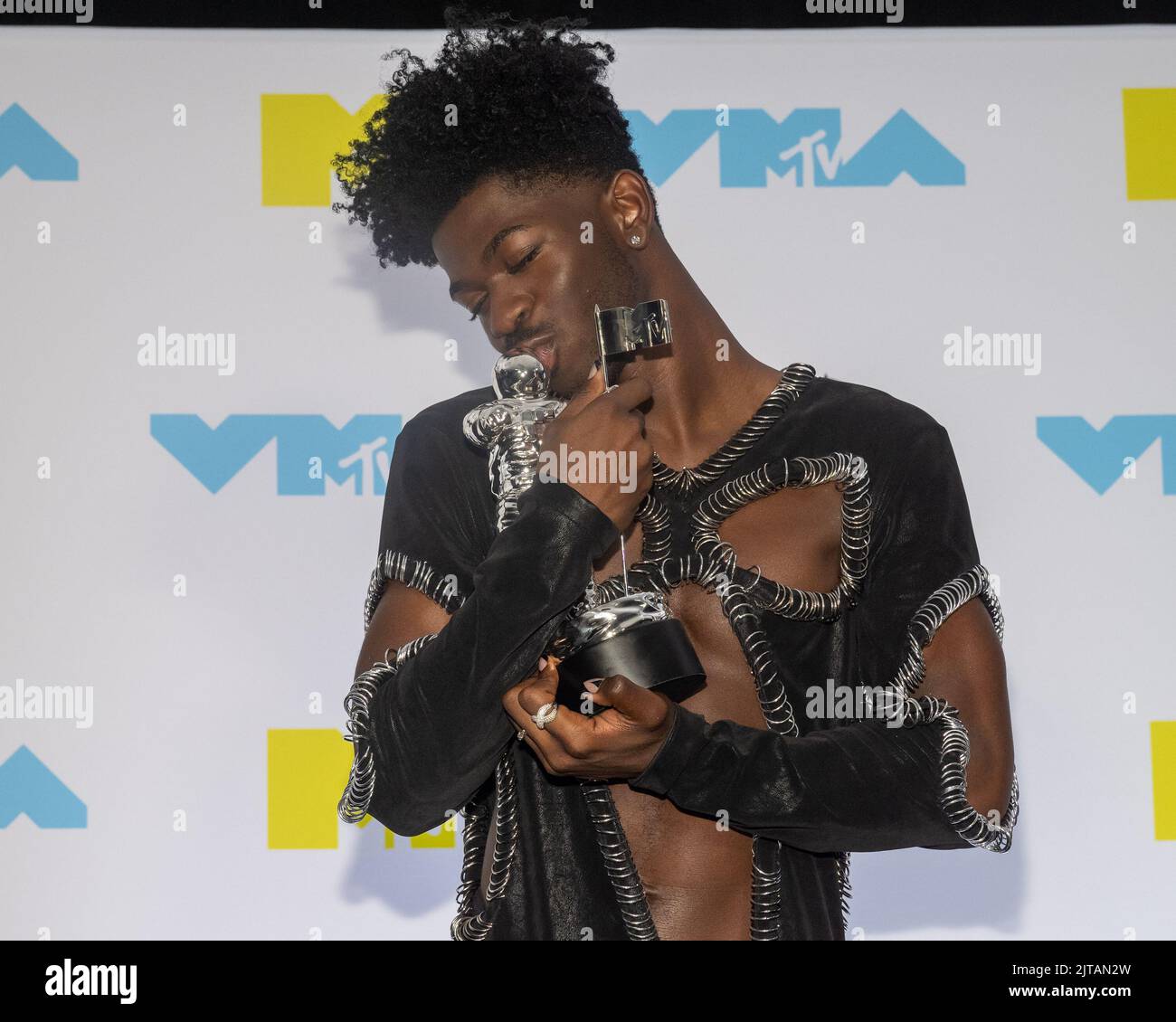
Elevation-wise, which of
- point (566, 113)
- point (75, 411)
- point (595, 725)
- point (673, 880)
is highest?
point (566, 113)

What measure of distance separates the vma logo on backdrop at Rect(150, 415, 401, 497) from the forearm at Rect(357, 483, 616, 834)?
1.25 metres

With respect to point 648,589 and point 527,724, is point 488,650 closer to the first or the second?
point 527,724

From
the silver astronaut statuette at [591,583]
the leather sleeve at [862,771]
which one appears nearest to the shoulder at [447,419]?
the silver astronaut statuette at [591,583]

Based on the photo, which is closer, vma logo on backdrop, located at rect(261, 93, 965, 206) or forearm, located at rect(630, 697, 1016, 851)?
forearm, located at rect(630, 697, 1016, 851)

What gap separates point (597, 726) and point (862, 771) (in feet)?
1.24

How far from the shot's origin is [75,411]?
2975 mm

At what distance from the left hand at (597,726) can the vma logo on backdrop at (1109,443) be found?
1.58 m

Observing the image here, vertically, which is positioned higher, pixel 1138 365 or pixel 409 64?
pixel 409 64

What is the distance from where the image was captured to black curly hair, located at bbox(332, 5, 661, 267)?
2.16 m

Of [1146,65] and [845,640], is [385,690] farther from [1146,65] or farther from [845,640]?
[1146,65]

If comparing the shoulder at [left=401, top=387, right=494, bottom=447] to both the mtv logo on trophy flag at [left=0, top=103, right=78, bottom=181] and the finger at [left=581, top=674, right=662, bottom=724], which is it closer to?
the finger at [left=581, top=674, right=662, bottom=724]

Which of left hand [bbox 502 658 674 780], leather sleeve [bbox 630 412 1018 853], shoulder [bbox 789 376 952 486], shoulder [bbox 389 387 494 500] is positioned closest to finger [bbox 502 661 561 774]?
left hand [bbox 502 658 674 780]

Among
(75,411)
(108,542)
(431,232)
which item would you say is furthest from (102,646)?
(431,232)

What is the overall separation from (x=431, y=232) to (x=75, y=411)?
1.13m
